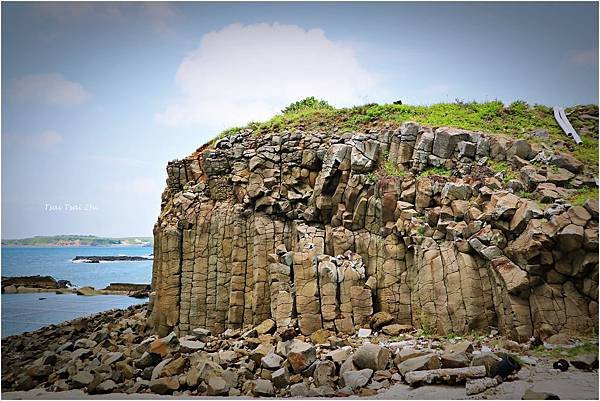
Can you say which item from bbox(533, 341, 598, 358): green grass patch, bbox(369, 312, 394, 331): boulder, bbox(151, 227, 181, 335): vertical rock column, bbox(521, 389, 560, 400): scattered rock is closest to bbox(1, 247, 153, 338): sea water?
bbox(151, 227, 181, 335): vertical rock column

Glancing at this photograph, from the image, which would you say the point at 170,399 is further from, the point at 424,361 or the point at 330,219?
the point at 330,219

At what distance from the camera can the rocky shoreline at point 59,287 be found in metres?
16.8

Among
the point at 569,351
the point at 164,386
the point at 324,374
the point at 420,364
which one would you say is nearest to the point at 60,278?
the point at 164,386

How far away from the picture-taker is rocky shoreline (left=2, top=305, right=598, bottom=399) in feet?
27.7

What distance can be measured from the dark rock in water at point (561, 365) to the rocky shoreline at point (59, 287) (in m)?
15.3

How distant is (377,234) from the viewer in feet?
46.0

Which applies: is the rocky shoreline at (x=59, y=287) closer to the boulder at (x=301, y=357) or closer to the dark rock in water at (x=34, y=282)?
the dark rock in water at (x=34, y=282)

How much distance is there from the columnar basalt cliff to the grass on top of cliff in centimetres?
61

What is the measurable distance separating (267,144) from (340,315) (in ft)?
21.5

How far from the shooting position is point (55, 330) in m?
18.2

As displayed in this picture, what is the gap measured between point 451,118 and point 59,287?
23.5 m

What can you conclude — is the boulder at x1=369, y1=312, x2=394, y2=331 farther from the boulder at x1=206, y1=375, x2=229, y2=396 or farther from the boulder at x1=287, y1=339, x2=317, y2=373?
the boulder at x1=206, y1=375, x2=229, y2=396

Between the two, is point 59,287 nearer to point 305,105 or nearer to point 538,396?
point 305,105

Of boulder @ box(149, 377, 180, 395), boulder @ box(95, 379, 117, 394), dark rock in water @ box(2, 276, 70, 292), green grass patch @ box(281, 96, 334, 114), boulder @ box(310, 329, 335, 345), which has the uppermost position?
green grass patch @ box(281, 96, 334, 114)
